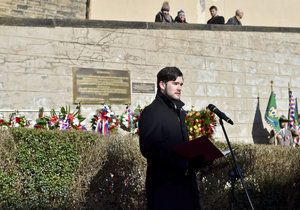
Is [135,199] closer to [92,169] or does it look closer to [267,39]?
[92,169]

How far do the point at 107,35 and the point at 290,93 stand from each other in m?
5.37

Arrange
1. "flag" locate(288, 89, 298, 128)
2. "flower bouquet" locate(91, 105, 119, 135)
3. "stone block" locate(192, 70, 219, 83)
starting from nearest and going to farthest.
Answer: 1. "flower bouquet" locate(91, 105, 119, 135)
2. "stone block" locate(192, 70, 219, 83)
3. "flag" locate(288, 89, 298, 128)

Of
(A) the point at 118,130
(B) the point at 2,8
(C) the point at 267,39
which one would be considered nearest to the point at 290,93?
(C) the point at 267,39

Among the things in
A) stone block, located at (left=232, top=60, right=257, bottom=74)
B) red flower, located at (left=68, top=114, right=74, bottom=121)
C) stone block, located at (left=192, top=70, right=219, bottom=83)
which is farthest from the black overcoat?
stone block, located at (left=232, top=60, right=257, bottom=74)

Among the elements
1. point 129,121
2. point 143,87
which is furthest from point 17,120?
point 143,87

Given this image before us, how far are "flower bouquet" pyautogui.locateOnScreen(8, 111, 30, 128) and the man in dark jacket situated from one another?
6.50 m

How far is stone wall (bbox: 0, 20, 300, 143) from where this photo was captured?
11.5 m

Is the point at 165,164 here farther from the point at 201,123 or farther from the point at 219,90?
the point at 219,90

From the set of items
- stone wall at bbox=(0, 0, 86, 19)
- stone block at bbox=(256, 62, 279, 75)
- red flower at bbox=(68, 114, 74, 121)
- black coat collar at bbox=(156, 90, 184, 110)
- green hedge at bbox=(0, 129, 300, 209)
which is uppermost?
stone wall at bbox=(0, 0, 86, 19)

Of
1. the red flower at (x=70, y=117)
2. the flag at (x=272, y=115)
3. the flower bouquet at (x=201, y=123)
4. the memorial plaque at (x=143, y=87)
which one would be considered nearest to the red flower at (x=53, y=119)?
the red flower at (x=70, y=117)

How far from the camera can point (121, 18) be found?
16359mm

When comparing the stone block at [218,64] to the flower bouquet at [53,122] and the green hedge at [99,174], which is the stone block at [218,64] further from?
the green hedge at [99,174]

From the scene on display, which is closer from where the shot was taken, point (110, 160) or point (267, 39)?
point (110, 160)

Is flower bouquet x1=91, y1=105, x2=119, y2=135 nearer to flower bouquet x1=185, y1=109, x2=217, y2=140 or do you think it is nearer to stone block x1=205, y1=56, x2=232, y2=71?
flower bouquet x1=185, y1=109, x2=217, y2=140
